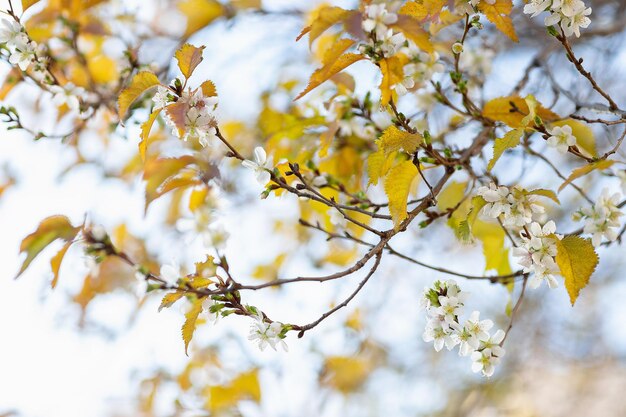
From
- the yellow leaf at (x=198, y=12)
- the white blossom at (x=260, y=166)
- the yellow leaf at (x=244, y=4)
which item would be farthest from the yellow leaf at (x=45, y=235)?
the yellow leaf at (x=244, y=4)

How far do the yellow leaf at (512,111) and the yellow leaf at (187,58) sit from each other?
1.42ft

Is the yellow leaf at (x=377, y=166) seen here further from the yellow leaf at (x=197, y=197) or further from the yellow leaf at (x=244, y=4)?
the yellow leaf at (x=244, y=4)

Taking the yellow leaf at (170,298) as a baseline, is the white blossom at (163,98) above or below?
above

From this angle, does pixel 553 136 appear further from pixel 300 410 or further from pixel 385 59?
pixel 300 410

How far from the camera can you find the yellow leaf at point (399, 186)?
78 cm

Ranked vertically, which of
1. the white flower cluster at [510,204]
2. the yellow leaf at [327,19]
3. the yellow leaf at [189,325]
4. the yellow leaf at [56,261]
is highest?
the yellow leaf at [327,19]

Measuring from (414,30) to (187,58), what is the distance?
0.28 meters

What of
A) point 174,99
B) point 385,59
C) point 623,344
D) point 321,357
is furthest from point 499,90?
point 623,344

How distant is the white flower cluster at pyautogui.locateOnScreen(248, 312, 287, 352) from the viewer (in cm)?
78

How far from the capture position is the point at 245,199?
1930 mm

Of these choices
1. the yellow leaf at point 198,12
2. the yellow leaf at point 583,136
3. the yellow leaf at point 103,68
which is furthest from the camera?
the yellow leaf at point 103,68

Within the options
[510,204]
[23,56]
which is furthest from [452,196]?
[23,56]

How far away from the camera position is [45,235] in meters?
0.90

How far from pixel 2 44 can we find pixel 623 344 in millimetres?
3191
